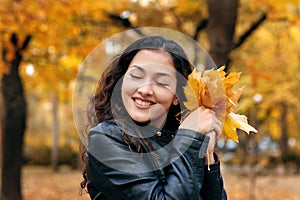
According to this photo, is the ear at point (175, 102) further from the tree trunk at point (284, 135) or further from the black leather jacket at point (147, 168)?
the tree trunk at point (284, 135)

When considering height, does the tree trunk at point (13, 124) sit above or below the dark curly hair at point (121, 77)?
below

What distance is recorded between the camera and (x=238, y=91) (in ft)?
5.75

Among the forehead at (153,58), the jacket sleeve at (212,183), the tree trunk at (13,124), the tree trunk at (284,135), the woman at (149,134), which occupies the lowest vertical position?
the tree trunk at (284,135)

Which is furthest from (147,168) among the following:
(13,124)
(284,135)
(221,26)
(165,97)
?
(284,135)

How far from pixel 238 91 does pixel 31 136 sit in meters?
35.3

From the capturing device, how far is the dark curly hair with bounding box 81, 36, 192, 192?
1.86 m

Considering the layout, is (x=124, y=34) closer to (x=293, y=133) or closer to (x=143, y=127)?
(x=143, y=127)

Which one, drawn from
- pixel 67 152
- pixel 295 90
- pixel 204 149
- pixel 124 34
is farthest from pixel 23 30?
pixel 67 152

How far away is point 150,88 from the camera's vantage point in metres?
1.77

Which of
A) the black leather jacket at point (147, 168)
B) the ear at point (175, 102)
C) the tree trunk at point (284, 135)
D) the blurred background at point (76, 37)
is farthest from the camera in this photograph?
the tree trunk at point (284, 135)

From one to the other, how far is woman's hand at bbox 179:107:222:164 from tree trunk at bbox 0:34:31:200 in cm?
952

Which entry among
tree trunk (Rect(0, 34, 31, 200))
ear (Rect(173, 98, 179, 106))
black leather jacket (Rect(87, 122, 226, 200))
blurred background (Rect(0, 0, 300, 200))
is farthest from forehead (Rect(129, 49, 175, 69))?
tree trunk (Rect(0, 34, 31, 200))

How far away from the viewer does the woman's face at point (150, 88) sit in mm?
1769

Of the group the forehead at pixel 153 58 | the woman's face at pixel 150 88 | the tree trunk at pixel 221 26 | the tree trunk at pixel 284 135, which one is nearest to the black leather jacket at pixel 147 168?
the woman's face at pixel 150 88
